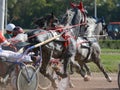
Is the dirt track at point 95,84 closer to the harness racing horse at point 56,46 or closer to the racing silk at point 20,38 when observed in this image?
the harness racing horse at point 56,46

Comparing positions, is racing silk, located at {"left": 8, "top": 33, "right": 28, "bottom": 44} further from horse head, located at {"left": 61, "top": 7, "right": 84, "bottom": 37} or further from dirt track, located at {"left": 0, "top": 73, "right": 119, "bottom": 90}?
dirt track, located at {"left": 0, "top": 73, "right": 119, "bottom": 90}

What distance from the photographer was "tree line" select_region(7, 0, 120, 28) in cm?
6431

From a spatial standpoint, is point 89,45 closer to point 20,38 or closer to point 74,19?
point 74,19

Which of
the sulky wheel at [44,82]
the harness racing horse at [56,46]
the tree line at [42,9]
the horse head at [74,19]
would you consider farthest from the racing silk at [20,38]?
the tree line at [42,9]

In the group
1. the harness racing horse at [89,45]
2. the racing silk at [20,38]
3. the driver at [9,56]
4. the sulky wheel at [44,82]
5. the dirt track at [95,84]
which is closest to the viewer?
the driver at [9,56]

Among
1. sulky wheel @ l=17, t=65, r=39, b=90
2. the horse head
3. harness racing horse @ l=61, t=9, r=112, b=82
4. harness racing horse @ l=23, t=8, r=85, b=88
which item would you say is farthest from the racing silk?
harness racing horse @ l=61, t=9, r=112, b=82

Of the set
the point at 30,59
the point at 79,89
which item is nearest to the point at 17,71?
the point at 30,59

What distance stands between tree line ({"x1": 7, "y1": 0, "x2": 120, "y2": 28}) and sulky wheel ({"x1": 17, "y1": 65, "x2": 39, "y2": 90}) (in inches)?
2047

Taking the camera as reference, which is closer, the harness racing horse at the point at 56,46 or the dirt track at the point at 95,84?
the harness racing horse at the point at 56,46

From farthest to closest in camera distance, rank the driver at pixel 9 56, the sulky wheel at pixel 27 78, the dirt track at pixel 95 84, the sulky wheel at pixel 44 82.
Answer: the dirt track at pixel 95 84, the sulky wheel at pixel 44 82, the sulky wheel at pixel 27 78, the driver at pixel 9 56

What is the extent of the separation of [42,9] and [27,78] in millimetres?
56390

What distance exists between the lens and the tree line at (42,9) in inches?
2532

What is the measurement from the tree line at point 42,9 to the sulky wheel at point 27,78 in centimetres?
5199

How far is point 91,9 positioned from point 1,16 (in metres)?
54.1
